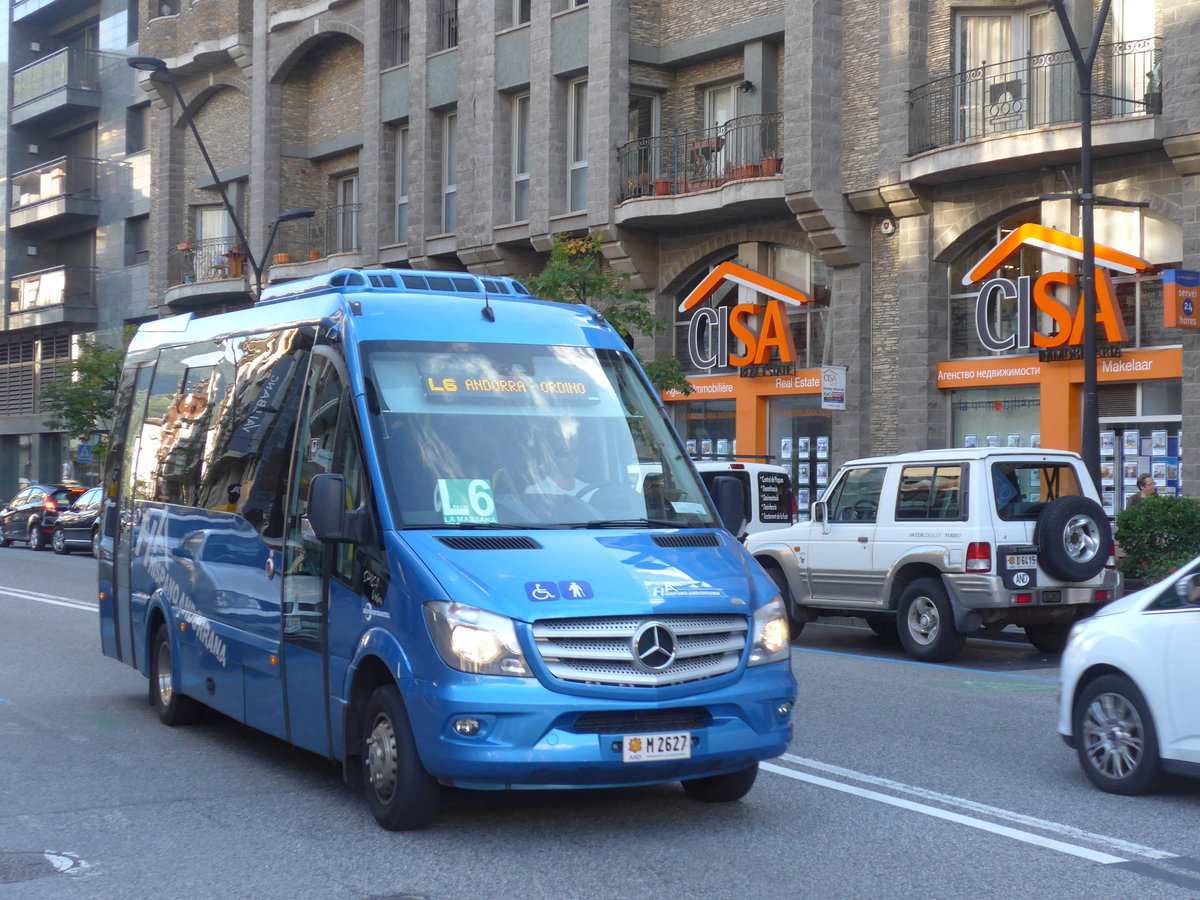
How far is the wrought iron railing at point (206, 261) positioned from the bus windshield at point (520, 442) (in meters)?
33.7

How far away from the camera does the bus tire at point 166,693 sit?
9.99 meters

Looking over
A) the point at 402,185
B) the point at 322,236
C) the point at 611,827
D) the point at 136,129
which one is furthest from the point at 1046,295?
the point at 136,129

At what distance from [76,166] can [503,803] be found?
47.5m

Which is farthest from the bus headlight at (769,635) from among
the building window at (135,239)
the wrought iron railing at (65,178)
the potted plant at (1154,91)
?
the wrought iron railing at (65,178)

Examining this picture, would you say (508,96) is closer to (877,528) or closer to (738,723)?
(877,528)

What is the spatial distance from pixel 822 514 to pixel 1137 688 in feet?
25.1

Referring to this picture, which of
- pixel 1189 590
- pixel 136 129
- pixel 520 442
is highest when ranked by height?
pixel 136 129

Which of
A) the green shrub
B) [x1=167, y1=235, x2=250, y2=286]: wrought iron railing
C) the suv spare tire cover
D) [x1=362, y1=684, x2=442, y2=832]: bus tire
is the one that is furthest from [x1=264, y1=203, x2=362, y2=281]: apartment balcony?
[x1=362, y1=684, x2=442, y2=832]: bus tire

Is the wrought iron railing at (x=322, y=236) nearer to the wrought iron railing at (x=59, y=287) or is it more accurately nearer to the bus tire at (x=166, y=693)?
the wrought iron railing at (x=59, y=287)

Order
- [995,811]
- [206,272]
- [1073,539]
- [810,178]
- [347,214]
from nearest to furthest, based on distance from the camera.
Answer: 1. [995,811]
2. [1073,539]
3. [810,178]
4. [347,214]
5. [206,272]

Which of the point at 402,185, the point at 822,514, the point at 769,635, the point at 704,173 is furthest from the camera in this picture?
the point at 402,185

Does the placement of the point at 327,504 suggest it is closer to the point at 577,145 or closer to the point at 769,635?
the point at 769,635

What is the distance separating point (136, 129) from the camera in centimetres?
4912

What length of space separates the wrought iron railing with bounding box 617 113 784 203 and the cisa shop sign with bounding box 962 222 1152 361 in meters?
4.53
